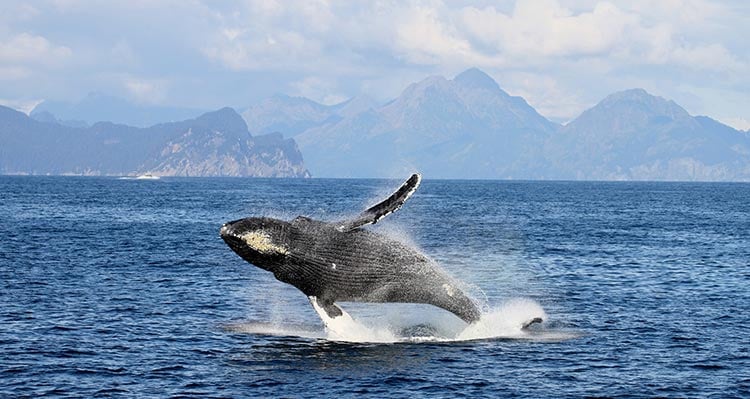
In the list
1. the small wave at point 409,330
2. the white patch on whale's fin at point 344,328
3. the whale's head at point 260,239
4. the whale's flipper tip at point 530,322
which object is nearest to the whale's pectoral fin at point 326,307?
the white patch on whale's fin at point 344,328

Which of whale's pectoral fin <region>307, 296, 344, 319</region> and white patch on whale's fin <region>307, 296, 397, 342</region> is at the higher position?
whale's pectoral fin <region>307, 296, 344, 319</region>

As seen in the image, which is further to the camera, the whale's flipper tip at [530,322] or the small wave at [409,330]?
the whale's flipper tip at [530,322]

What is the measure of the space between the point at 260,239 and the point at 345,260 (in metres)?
2.60

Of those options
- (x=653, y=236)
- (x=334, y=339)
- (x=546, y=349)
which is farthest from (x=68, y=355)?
(x=653, y=236)

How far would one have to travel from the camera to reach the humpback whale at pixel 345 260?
25.0m

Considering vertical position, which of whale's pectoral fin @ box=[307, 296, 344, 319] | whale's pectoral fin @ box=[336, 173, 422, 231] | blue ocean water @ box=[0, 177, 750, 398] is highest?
whale's pectoral fin @ box=[336, 173, 422, 231]

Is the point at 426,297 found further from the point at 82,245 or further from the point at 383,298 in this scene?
the point at 82,245

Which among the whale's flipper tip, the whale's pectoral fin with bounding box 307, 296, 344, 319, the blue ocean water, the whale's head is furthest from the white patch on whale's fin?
the whale's flipper tip

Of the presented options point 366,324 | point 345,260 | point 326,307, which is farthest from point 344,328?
point 345,260

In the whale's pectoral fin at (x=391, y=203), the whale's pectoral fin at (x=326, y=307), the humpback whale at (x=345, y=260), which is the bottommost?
the whale's pectoral fin at (x=326, y=307)

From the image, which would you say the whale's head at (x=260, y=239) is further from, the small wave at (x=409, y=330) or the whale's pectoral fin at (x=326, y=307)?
the small wave at (x=409, y=330)

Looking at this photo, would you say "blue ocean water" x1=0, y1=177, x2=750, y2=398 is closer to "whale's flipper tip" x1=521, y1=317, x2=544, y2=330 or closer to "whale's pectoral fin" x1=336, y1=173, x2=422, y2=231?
"whale's flipper tip" x1=521, y1=317, x2=544, y2=330

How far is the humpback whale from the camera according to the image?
25047 millimetres

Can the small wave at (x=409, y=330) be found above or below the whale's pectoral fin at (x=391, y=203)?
below
